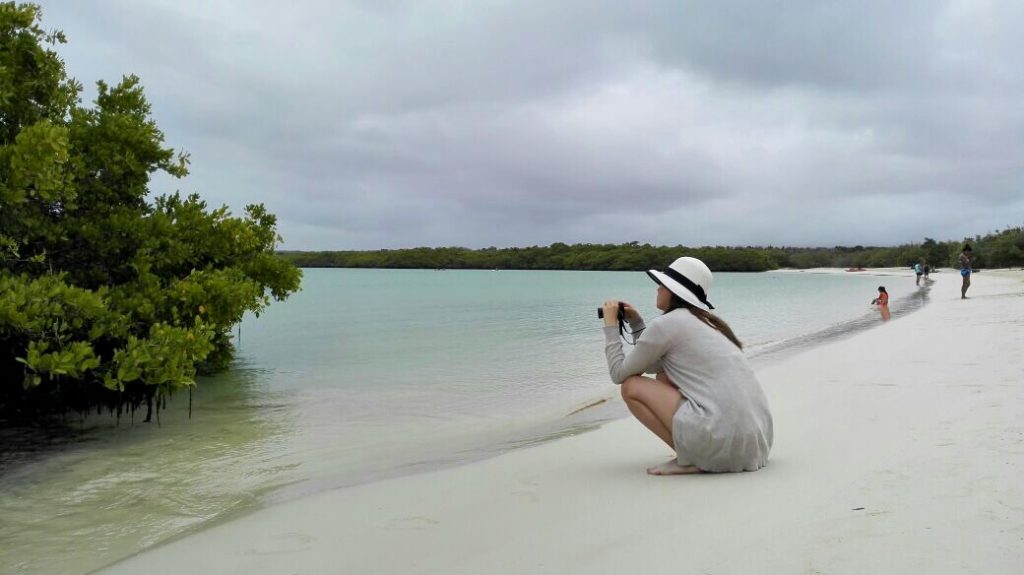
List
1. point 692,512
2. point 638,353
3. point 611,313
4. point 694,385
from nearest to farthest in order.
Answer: point 692,512, point 694,385, point 638,353, point 611,313

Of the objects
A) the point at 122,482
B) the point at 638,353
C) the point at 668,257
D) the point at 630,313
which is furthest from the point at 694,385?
the point at 668,257

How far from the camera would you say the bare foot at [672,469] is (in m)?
4.16

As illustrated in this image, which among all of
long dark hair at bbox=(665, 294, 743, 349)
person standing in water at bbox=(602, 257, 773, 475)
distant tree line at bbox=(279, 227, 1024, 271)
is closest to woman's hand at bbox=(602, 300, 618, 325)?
person standing in water at bbox=(602, 257, 773, 475)

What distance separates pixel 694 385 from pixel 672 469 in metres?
0.59

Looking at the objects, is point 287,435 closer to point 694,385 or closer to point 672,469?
point 672,469

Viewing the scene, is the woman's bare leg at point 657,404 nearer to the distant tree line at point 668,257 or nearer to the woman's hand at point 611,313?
the woman's hand at point 611,313

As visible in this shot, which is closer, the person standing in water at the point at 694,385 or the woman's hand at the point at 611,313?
the person standing in water at the point at 694,385

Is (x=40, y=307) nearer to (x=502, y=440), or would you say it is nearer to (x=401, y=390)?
(x=502, y=440)

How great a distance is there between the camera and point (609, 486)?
4.24 meters

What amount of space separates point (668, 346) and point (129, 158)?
732 cm

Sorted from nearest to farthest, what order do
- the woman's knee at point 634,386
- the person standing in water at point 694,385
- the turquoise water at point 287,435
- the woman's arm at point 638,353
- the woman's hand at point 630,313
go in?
1. the person standing in water at point 694,385
2. the woman's arm at point 638,353
3. the woman's knee at point 634,386
4. the woman's hand at point 630,313
5. the turquoise water at point 287,435

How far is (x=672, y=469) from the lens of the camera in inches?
166

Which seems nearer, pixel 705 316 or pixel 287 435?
pixel 705 316

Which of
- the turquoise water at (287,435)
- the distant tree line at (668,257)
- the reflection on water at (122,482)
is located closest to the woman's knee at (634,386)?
the turquoise water at (287,435)
